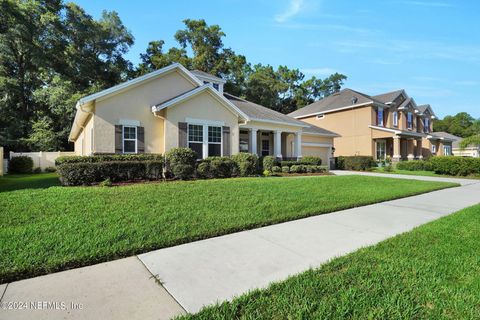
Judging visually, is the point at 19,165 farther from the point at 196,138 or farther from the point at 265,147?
the point at 265,147

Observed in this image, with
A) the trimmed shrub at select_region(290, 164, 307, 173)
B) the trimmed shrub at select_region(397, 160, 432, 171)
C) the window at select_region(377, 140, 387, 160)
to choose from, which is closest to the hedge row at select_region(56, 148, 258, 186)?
the trimmed shrub at select_region(290, 164, 307, 173)

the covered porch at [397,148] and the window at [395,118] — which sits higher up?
the window at [395,118]

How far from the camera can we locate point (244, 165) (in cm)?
1292

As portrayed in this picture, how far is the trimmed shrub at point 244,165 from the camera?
42.4 feet

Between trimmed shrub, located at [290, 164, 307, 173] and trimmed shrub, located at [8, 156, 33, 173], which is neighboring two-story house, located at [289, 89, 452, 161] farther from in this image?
trimmed shrub, located at [8, 156, 33, 173]

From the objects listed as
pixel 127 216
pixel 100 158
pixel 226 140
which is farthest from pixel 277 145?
pixel 127 216

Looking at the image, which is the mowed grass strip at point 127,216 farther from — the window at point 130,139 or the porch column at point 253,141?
the porch column at point 253,141

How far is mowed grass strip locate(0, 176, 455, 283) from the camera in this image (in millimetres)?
3752

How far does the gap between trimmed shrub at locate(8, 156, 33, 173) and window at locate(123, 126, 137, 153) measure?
12449 millimetres

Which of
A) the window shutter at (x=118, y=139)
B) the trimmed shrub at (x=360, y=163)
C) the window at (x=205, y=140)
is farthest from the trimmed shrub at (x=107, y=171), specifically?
the trimmed shrub at (x=360, y=163)

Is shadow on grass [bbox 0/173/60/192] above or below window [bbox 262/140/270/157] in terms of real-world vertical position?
below

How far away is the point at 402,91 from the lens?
31047 millimetres

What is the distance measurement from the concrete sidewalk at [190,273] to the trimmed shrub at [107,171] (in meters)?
6.16

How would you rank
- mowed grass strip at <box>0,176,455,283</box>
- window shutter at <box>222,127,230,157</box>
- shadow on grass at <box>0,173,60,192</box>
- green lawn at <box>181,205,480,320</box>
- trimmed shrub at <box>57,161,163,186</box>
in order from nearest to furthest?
green lawn at <box>181,205,480,320</box>, mowed grass strip at <box>0,176,455,283</box>, shadow on grass at <box>0,173,60,192</box>, trimmed shrub at <box>57,161,163,186</box>, window shutter at <box>222,127,230,157</box>
